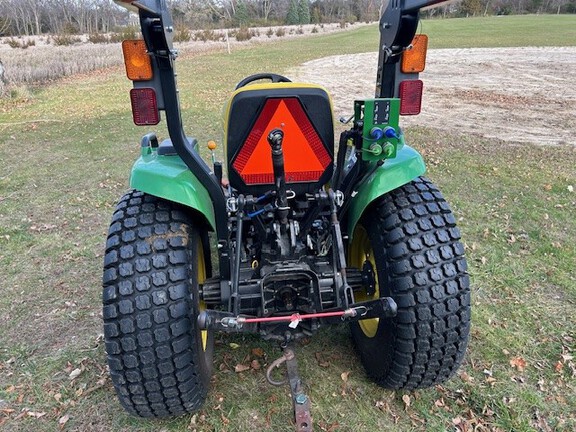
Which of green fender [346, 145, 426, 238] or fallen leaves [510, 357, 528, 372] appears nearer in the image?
green fender [346, 145, 426, 238]

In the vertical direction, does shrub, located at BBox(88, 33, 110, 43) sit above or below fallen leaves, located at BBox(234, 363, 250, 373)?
above

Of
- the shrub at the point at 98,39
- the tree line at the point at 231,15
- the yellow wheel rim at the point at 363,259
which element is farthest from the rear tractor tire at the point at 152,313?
the shrub at the point at 98,39

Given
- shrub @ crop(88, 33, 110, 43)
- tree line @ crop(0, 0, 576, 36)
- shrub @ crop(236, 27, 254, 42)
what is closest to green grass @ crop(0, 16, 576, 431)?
shrub @ crop(88, 33, 110, 43)

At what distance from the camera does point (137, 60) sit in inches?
85.2

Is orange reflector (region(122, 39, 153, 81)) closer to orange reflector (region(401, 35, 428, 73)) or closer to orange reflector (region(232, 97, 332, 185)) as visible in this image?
orange reflector (region(232, 97, 332, 185))

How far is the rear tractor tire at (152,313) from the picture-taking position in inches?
85.2

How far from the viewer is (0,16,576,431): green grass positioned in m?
2.62

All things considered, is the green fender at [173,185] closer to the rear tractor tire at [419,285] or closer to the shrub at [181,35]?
the rear tractor tire at [419,285]

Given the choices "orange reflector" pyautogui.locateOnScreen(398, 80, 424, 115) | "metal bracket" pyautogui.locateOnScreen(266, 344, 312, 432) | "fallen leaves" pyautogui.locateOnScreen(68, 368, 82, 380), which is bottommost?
"fallen leaves" pyautogui.locateOnScreen(68, 368, 82, 380)

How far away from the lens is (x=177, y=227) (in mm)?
2342

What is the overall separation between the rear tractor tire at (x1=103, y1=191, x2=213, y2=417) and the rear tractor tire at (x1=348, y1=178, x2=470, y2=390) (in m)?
0.98

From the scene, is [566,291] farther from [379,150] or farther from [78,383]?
[78,383]

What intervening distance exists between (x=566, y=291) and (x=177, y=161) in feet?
10.3

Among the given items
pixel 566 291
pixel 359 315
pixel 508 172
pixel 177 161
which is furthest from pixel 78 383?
pixel 508 172
